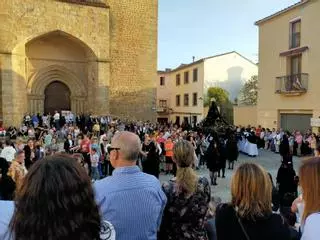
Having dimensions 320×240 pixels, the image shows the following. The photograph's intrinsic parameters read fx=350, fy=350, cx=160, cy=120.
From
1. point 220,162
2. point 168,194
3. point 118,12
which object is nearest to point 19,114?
point 118,12

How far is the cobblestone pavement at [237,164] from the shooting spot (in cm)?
933

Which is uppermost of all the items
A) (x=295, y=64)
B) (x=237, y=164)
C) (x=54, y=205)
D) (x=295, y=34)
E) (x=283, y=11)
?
(x=283, y=11)

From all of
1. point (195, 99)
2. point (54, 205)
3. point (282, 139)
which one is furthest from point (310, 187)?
point (195, 99)

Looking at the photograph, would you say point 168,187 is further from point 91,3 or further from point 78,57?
point 78,57

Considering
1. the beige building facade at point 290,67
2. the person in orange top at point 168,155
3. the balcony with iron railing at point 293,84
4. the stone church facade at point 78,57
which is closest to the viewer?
the person in orange top at point 168,155

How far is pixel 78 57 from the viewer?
968 inches

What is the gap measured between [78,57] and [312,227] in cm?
2401

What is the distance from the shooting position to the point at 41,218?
4.67 ft

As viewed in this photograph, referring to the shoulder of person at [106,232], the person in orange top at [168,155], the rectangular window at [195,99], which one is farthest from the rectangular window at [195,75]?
the shoulder of person at [106,232]

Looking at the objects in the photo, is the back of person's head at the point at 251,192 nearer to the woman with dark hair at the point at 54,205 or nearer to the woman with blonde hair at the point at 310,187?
the woman with blonde hair at the point at 310,187

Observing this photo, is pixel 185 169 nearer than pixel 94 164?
Yes

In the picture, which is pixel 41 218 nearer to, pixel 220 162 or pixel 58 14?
pixel 220 162

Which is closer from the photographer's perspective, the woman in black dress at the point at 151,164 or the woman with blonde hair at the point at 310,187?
the woman with blonde hair at the point at 310,187

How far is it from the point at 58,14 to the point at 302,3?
48.4 ft
